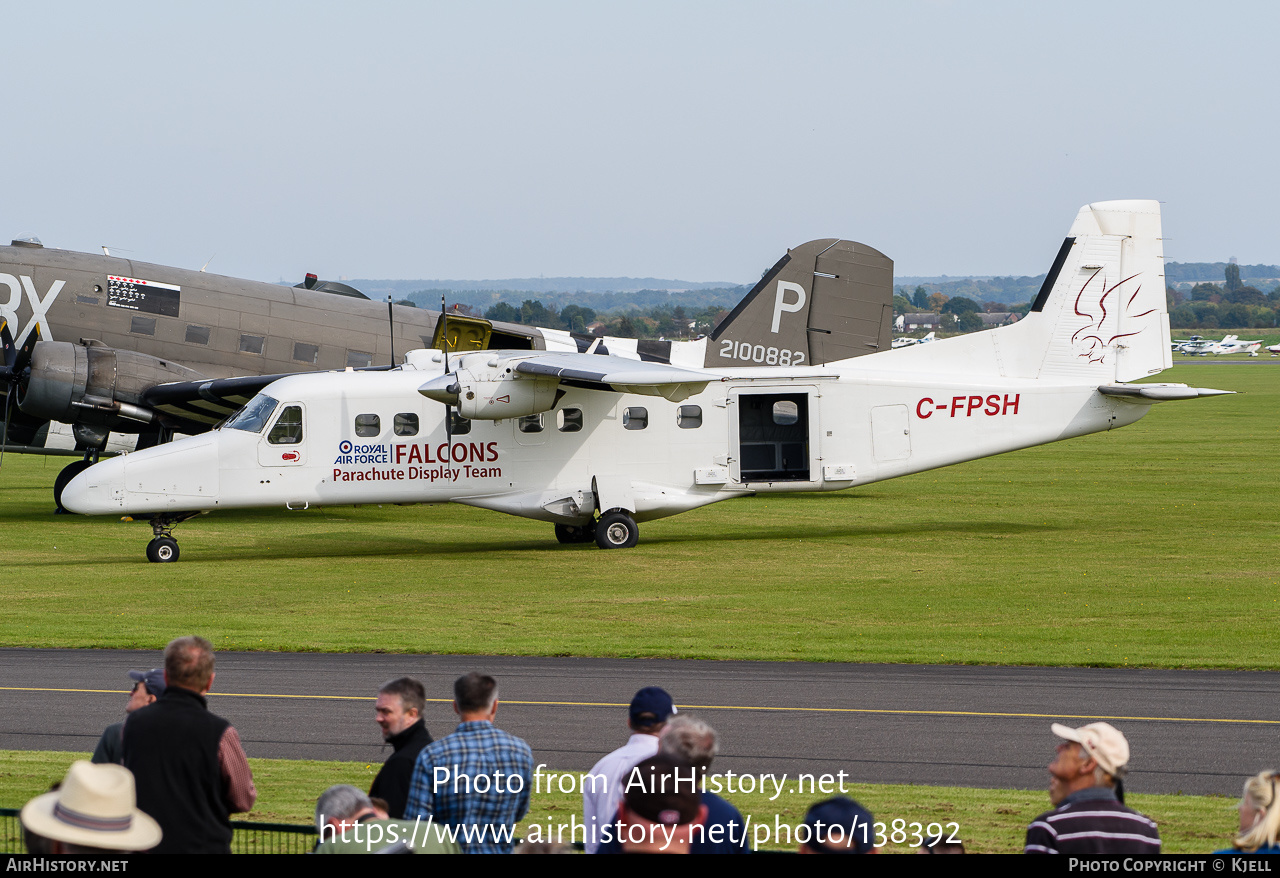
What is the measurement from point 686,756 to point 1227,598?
587 inches

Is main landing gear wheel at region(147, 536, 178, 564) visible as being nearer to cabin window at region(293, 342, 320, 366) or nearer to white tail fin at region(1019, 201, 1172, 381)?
cabin window at region(293, 342, 320, 366)

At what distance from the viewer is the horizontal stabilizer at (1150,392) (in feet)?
79.5

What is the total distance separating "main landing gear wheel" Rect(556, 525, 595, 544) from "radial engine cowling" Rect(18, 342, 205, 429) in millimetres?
9512

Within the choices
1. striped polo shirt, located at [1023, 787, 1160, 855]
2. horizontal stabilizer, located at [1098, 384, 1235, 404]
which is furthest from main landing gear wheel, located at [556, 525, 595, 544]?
striped polo shirt, located at [1023, 787, 1160, 855]

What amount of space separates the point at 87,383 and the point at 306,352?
212 inches

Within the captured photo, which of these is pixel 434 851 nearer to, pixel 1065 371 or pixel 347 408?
pixel 347 408

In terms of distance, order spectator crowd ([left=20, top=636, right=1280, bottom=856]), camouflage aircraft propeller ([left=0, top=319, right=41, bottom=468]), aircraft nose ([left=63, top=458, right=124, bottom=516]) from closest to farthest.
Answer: spectator crowd ([left=20, top=636, right=1280, bottom=856]) → aircraft nose ([left=63, top=458, right=124, bottom=516]) → camouflage aircraft propeller ([left=0, top=319, right=41, bottom=468])

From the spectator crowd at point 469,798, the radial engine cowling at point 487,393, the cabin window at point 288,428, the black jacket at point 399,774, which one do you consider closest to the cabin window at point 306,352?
the cabin window at point 288,428

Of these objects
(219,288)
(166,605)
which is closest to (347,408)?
(166,605)

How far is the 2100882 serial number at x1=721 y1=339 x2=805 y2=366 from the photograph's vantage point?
2931 centimetres

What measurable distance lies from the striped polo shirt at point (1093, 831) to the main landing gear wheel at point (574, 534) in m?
20.3

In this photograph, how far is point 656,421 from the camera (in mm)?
24500

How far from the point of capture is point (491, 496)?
24344 mm

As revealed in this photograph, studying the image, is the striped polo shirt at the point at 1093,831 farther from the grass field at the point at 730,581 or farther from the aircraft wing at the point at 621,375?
the aircraft wing at the point at 621,375
